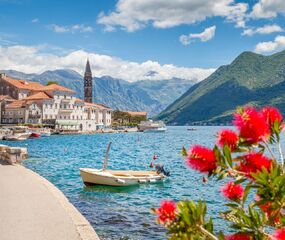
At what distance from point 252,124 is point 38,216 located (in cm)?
1094

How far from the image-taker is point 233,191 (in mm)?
4414

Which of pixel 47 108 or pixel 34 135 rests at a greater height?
pixel 47 108

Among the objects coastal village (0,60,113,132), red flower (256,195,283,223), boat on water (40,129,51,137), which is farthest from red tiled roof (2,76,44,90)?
red flower (256,195,283,223)

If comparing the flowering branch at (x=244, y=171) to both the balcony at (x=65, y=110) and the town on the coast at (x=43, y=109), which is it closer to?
the town on the coast at (x=43, y=109)

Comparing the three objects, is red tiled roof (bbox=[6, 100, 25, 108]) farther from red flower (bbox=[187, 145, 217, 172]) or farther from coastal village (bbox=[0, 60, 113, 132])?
red flower (bbox=[187, 145, 217, 172])

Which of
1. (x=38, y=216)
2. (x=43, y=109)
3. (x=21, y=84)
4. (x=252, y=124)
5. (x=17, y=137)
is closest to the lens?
(x=252, y=124)

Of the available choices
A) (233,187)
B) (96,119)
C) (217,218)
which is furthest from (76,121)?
(233,187)

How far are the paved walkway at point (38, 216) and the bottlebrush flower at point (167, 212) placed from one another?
7.30 metres

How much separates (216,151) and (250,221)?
0.81 meters

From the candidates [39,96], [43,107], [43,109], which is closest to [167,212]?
[43,107]

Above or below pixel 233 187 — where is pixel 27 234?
below

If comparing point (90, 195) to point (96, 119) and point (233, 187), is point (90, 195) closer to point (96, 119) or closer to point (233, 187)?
point (233, 187)

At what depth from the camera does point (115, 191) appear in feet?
98.7

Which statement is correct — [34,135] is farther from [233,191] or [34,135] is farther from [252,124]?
[252,124]
